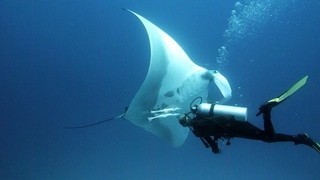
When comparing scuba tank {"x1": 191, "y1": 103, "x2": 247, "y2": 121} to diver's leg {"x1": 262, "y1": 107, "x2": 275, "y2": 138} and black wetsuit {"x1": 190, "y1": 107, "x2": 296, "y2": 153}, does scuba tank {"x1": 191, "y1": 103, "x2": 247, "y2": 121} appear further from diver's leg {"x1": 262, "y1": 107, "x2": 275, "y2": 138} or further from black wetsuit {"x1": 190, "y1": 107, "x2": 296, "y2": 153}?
diver's leg {"x1": 262, "y1": 107, "x2": 275, "y2": 138}

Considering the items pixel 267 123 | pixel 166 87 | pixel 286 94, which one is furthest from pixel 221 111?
pixel 166 87

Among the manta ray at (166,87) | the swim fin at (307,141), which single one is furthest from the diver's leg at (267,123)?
the manta ray at (166,87)

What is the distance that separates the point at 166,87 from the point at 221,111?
5.93 ft

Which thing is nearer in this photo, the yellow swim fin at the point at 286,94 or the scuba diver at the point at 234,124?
the yellow swim fin at the point at 286,94

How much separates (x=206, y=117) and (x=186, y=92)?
5.34ft

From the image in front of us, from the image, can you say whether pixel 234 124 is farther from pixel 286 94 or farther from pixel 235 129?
pixel 286 94

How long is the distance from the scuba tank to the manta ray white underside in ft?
3.72

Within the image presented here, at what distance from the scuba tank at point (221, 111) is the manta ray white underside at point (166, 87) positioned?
3.72ft

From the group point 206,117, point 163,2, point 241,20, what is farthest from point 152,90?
point 163,2

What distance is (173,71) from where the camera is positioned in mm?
6492

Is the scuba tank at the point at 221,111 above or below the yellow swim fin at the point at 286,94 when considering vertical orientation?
below

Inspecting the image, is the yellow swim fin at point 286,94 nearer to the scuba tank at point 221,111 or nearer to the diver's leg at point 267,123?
the diver's leg at point 267,123

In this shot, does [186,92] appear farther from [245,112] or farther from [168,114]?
[245,112]

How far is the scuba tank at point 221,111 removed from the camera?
15.1 ft
